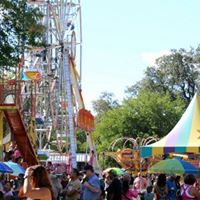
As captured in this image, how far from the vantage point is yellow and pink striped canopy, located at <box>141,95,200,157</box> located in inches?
782

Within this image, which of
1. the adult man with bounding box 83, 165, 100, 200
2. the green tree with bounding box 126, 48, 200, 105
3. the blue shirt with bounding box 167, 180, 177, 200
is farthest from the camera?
the green tree with bounding box 126, 48, 200, 105

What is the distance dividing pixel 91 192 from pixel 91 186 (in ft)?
0.74

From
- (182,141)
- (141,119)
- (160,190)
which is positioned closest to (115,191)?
(160,190)

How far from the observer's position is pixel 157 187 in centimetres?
1561

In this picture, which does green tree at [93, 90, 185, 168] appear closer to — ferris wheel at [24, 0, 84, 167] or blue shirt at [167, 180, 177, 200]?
ferris wheel at [24, 0, 84, 167]

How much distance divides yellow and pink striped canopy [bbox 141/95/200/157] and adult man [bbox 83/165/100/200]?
5.10 metres

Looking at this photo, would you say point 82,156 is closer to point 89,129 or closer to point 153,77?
point 153,77

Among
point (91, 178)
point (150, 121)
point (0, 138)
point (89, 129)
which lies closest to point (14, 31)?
point (91, 178)

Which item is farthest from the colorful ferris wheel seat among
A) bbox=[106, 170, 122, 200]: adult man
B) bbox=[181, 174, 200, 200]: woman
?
bbox=[181, 174, 200, 200]: woman

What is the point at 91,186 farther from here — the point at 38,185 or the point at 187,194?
the point at 38,185

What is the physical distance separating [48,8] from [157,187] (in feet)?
113

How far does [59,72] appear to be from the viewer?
49406 millimetres

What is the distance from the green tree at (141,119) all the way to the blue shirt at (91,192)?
5405cm

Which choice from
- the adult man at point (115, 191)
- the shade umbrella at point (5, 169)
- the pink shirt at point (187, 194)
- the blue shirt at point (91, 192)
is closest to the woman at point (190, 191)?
the pink shirt at point (187, 194)
